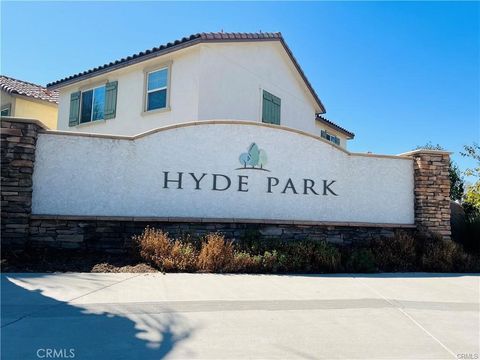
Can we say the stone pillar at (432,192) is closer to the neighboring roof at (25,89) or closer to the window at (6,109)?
the neighboring roof at (25,89)

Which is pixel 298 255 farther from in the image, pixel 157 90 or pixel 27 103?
pixel 27 103

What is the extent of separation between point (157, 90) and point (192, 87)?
1.64 meters

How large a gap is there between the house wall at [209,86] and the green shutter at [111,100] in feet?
0.59

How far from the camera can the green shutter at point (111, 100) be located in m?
13.9

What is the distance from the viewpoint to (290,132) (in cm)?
1002

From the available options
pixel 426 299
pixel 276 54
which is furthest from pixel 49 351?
pixel 276 54

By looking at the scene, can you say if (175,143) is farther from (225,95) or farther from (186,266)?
(225,95)

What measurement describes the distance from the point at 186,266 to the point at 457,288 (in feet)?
17.1

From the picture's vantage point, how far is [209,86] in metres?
12.0

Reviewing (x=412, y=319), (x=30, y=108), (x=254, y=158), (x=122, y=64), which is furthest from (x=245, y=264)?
(x=30, y=108)

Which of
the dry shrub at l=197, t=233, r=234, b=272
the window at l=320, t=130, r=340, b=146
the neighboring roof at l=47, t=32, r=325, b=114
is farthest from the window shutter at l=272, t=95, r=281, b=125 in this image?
the dry shrub at l=197, t=233, r=234, b=272

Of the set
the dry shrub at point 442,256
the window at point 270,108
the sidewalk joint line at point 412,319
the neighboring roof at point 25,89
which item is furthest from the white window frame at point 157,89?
the dry shrub at point 442,256

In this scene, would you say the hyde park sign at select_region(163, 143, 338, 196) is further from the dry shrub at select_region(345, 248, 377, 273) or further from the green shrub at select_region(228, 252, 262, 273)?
the green shrub at select_region(228, 252, 262, 273)

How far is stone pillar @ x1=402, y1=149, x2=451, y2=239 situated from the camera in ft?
33.8
